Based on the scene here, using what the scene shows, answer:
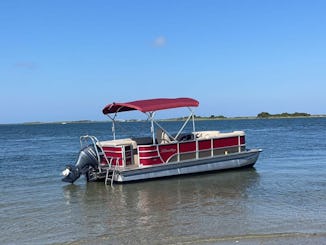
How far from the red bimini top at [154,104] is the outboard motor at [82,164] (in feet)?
7.67

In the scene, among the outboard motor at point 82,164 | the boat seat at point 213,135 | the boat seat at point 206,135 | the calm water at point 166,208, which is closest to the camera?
the calm water at point 166,208

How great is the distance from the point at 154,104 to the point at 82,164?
3.68m

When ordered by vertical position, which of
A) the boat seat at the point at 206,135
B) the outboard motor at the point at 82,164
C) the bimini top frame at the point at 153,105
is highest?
the bimini top frame at the point at 153,105

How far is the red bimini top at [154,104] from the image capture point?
58.2 feet

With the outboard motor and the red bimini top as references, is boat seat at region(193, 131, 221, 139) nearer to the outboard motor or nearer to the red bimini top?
the red bimini top

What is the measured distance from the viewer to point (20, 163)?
27.4m

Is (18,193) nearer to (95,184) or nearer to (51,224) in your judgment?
(95,184)

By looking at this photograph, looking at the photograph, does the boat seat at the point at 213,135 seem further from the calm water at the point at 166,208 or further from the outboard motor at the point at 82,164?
the outboard motor at the point at 82,164

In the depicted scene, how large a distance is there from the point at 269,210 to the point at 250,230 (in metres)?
2.11

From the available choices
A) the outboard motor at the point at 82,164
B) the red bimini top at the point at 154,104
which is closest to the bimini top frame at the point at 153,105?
the red bimini top at the point at 154,104

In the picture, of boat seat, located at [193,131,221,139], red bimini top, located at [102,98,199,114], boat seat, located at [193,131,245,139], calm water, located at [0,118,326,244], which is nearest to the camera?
calm water, located at [0,118,326,244]

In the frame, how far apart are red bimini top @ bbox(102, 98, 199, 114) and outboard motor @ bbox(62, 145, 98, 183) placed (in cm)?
234

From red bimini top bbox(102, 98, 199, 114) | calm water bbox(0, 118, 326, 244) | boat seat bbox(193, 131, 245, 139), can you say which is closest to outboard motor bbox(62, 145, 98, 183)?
calm water bbox(0, 118, 326, 244)

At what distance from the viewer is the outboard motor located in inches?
691
